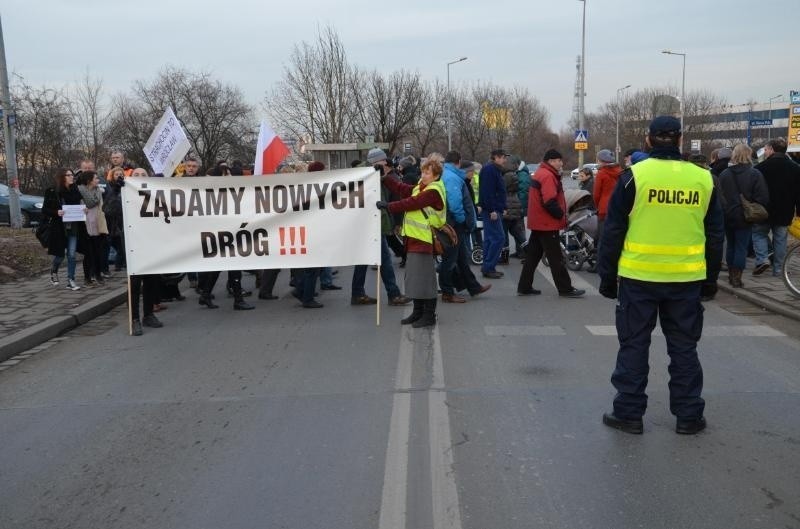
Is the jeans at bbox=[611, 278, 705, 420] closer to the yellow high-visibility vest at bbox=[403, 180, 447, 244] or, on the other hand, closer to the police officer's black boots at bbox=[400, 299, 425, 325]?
the yellow high-visibility vest at bbox=[403, 180, 447, 244]

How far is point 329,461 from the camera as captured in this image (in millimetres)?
4258

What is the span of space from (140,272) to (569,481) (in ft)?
18.5

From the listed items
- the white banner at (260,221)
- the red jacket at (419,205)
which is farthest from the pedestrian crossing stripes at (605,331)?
the white banner at (260,221)

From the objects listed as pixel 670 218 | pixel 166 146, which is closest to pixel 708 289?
pixel 670 218

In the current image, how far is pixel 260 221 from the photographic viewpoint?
27.2 ft

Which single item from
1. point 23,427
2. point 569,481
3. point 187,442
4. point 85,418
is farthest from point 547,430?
point 23,427

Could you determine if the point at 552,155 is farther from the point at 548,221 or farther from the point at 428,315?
the point at 428,315

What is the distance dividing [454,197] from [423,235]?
1.55 m

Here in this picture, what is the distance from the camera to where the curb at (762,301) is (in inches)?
320

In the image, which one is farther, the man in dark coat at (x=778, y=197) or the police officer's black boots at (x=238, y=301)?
the man in dark coat at (x=778, y=197)

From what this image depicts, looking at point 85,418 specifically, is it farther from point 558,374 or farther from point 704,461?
point 704,461

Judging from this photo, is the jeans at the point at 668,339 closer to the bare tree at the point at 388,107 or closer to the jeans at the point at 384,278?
the jeans at the point at 384,278

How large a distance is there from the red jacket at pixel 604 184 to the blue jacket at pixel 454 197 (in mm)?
2398

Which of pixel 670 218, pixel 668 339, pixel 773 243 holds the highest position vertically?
pixel 670 218
